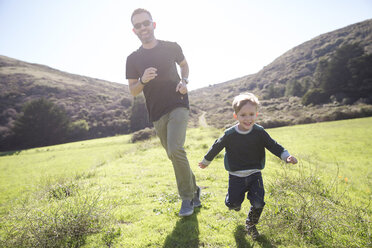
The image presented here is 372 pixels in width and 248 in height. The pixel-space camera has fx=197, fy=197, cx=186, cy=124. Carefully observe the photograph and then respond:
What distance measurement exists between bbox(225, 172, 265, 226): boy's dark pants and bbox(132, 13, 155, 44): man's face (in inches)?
110

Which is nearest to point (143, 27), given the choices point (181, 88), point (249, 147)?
point (181, 88)

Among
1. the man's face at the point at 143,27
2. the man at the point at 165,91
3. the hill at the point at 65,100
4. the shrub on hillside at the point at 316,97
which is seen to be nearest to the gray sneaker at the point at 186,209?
the man at the point at 165,91

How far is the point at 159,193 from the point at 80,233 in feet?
7.14

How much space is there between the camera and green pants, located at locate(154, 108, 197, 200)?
3186mm

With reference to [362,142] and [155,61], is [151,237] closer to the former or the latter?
[155,61]

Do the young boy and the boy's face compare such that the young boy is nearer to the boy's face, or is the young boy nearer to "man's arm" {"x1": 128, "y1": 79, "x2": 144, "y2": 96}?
the boy's face

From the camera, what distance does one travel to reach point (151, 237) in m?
2.79

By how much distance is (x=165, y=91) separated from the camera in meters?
3.44

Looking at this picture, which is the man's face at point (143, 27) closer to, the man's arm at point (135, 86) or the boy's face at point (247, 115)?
the man's arm at point (135, 86)

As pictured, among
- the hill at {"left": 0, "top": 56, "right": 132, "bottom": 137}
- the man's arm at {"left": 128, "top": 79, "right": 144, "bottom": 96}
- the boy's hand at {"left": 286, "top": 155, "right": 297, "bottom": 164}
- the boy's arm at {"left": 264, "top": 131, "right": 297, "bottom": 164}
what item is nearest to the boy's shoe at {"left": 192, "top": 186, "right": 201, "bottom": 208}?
the boy's arm at {"left": 264, "top": 131, "right": 297, "bottom": 164}

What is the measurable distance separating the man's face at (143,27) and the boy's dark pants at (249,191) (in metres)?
2.80

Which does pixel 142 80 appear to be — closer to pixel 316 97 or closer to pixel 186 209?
pixel 186 209

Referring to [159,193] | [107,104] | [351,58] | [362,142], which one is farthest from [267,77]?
[159,193]

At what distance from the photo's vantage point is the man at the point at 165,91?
323 cm
